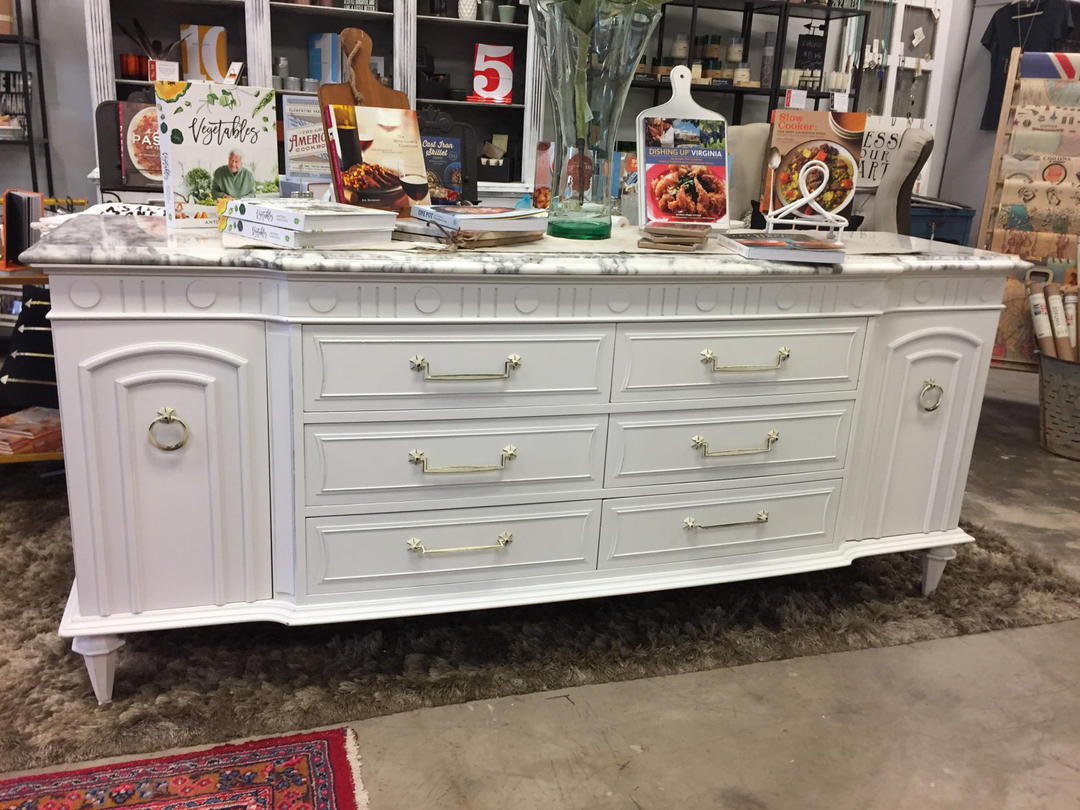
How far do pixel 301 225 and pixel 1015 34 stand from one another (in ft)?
19.2

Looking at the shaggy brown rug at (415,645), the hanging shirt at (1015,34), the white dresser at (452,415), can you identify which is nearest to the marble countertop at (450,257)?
the white dresser at (452,415)

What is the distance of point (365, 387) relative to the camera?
1544mm

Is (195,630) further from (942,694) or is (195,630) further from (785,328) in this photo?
(942,694)

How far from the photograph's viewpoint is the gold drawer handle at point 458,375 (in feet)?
5.10

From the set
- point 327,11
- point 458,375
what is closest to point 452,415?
point 458,375

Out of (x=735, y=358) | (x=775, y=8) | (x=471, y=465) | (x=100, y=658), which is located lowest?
(x=100, y=658)

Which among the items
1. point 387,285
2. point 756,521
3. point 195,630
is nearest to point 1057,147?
point 756,521

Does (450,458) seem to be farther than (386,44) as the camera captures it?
No

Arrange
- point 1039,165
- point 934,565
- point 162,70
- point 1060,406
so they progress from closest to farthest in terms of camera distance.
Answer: point 934,565, point 1060,406, point 1039,165, point 162,70

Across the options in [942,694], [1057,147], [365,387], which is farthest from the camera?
[1057,147]

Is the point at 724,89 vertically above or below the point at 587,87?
above

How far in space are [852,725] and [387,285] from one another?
123cm

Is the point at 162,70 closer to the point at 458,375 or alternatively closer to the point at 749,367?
the point at 458,375

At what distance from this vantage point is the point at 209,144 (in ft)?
5.56
